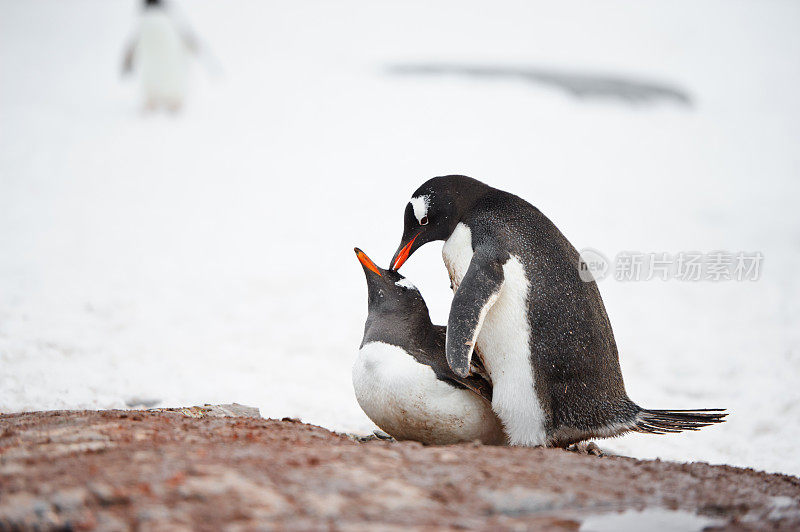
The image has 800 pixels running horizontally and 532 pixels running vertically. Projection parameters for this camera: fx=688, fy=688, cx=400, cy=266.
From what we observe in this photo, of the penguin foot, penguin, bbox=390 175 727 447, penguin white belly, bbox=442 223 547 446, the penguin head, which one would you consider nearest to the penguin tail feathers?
penguin, bbox=390 175 727 447

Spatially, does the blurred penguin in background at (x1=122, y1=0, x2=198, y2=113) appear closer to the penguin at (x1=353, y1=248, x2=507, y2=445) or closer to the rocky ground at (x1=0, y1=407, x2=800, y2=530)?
the penguin at (x1=353, y1=248, x2=507, y2=445)

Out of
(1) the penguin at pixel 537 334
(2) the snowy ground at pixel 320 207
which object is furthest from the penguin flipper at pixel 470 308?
(2) the snowy ground at pixel 320 207

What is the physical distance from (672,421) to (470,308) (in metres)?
0.75

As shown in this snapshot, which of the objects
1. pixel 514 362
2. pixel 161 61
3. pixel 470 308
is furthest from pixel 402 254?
pixel 161 61

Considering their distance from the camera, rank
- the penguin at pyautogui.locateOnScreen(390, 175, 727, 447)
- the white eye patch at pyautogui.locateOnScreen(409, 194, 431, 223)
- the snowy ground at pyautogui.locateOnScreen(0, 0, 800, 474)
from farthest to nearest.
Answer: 1. the snowy ground at pyautogui.locateOnScreen(0, 0, 800, 474)
2. the white eye patch at pyautogui.locateOnScreen(409, 194, 431, 223)
3. the penguin at pyautogui.locateOnScreen(390, 175, 727, 447)

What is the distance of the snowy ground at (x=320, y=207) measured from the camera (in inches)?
125

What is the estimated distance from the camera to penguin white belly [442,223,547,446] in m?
2.02

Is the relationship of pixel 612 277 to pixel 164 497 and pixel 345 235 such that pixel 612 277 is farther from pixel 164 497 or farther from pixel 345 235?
pixel 164 497

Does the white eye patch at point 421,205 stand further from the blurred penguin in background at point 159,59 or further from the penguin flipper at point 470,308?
the blurred penguin in background at point 159,59

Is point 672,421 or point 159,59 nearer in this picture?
point 672,421

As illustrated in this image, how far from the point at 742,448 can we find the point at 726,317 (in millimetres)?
1870

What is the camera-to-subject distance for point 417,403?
2053 millimetres

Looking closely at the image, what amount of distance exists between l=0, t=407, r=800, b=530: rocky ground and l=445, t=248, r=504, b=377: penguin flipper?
1.03ft

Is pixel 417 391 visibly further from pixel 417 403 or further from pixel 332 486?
pixel 332 486
